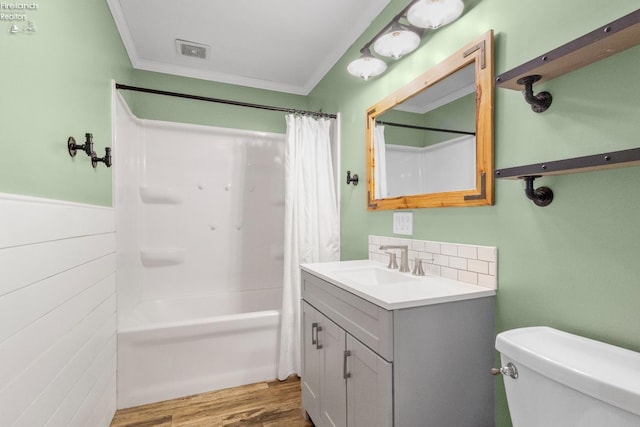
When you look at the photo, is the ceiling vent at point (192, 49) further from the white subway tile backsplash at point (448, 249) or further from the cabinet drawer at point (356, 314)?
the white subway tile backsplash at point (448, 249)

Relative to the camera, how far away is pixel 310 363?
1607 millimetres

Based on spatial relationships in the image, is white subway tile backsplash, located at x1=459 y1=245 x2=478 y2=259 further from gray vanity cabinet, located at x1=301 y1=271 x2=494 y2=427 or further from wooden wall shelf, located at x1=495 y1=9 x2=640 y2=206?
wooden wall shelf, located at x1=495 y1=9 x2=640 y2=206

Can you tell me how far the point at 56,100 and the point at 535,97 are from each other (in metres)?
1.71

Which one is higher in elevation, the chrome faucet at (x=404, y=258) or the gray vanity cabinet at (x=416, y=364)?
the chrome faucet at (x=404, y=258)

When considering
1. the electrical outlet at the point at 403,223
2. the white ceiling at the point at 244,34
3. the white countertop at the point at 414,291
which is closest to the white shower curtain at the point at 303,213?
the white ceiling at the point at 244,34

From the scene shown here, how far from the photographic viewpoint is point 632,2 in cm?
77

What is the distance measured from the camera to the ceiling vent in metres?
2.27

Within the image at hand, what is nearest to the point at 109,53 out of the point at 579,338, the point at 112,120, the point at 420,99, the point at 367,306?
the point at 112,120

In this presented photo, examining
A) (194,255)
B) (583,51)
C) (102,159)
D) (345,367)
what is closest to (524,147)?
(583,51)

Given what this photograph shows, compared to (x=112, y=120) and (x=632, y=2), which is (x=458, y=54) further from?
(x=112, y=120)

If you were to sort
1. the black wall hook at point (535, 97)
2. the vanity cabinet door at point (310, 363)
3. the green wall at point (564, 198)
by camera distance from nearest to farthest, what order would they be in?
the green wall at point (564, 198), the black wall hook at point (535, 97), the vanity cabinet door at point (310, 363)

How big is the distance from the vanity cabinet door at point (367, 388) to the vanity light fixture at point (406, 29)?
139 centimetres

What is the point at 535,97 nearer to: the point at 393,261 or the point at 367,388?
the point at 393,261

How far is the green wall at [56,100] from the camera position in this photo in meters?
0.87
